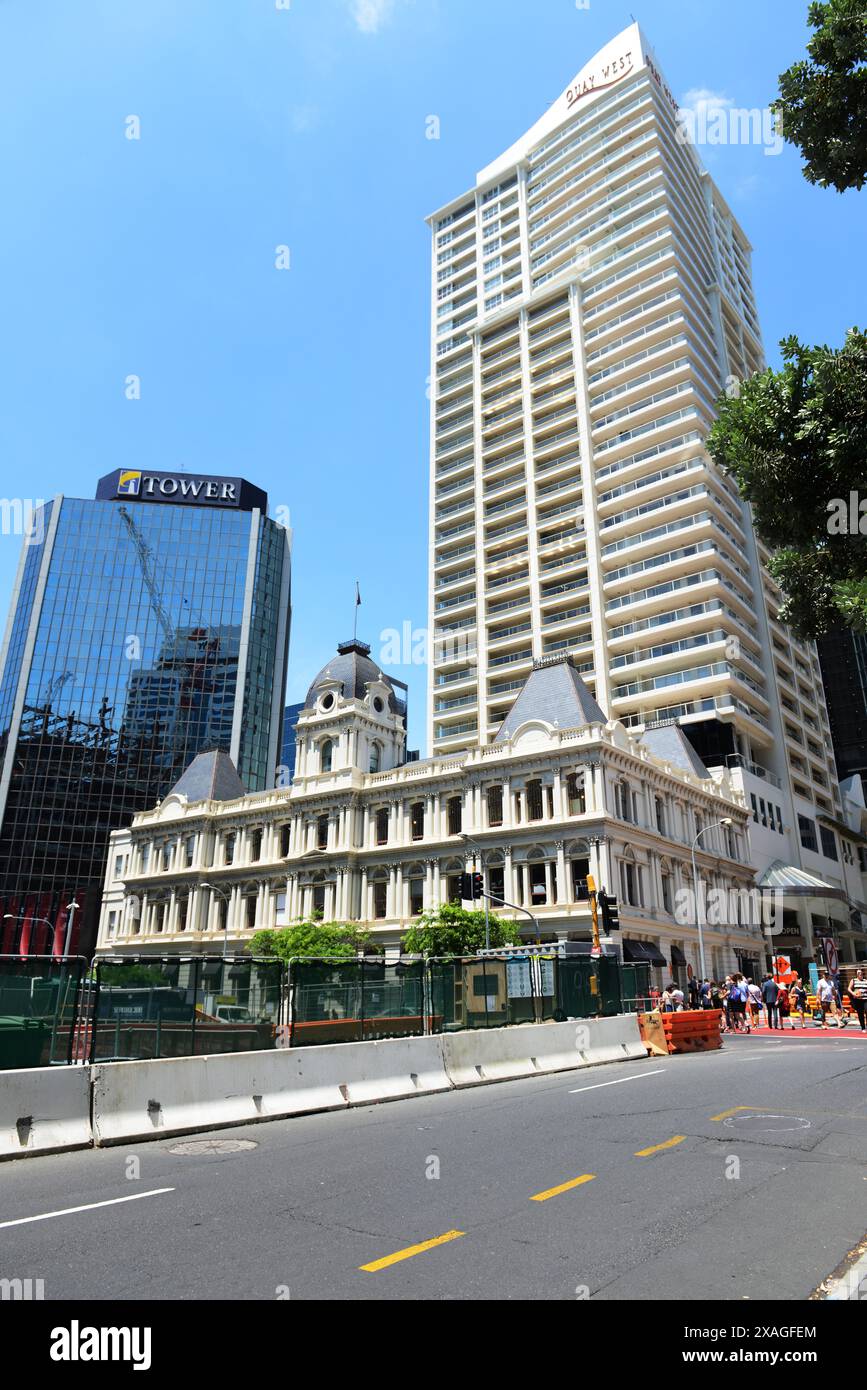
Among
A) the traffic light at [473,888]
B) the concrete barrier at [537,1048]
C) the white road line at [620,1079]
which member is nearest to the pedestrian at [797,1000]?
the traffic light at [473,888]

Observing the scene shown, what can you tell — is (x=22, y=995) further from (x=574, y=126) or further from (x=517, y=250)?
(x=574, y=126)

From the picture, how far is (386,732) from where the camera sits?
60.4 meters

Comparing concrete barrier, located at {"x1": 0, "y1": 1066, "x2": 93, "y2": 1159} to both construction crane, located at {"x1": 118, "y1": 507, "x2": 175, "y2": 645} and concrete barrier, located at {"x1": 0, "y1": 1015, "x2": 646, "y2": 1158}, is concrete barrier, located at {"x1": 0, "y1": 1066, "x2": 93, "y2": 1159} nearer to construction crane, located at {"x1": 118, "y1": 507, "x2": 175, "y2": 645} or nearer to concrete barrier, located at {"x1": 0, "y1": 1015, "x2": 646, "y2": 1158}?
concrete barrier, located at {"x1": 0, "y1": 1015, "x2": 646, "y2": 1158}

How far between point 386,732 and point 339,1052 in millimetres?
45840

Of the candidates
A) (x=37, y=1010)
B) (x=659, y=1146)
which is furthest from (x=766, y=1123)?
(x=37, y=1010)

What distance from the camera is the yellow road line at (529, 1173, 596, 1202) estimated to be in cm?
773

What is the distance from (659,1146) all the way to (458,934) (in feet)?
107

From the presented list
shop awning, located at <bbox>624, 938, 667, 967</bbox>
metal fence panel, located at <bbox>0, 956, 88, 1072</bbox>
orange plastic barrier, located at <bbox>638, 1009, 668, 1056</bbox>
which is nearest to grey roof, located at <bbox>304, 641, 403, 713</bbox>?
shop awning, located at <bbox>624, 938, 667, 967</bbox>

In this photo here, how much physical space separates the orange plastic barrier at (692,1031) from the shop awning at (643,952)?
60.1 feet

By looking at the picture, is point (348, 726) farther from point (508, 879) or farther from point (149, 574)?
point (149, 574)

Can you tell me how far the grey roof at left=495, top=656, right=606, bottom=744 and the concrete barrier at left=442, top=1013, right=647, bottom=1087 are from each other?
87.3 feet

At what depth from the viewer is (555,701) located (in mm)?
50656

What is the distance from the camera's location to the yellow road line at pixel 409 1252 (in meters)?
5.84

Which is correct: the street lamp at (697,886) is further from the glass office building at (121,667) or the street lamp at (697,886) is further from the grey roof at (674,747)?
the glass office building at (121,667)
